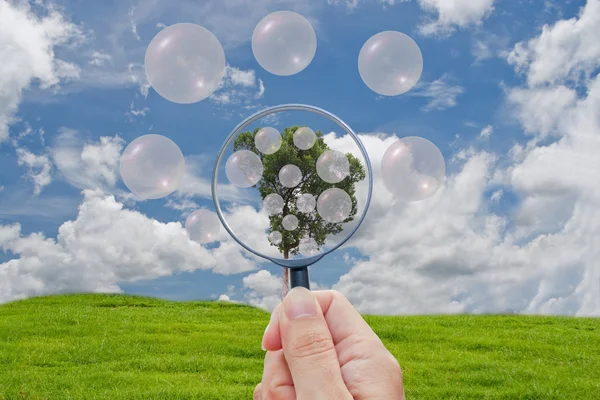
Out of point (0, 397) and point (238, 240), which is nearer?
point (238, 240)

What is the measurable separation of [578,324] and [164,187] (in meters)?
14.3

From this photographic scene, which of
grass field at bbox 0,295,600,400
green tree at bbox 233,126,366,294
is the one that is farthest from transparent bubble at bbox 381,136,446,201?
grass field at bbox 0,295,600,400

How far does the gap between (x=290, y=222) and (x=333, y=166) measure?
2.18ft

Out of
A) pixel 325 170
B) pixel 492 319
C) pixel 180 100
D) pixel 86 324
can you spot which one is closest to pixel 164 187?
pixel 180 100

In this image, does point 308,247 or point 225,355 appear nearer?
point 308,247

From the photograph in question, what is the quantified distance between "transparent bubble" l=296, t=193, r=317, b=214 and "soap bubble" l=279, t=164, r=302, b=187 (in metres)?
0.16

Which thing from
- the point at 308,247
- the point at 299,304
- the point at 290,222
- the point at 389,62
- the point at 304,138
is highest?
the point at 389,62

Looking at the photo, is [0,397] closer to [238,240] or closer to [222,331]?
[222,331]

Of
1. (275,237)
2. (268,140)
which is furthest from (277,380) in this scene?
(268,140)

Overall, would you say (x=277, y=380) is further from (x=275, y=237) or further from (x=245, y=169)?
(x=245, y=169)

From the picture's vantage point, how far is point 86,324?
1497cm

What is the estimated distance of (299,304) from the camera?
2.81m

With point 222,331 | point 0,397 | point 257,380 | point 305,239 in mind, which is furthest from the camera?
point 222,331

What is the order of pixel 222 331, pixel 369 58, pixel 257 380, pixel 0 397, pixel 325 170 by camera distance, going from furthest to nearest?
pixel 222 331 < pixel 257 380 < pixel 0 397 < pixel 369 58 < pixel 325 170
